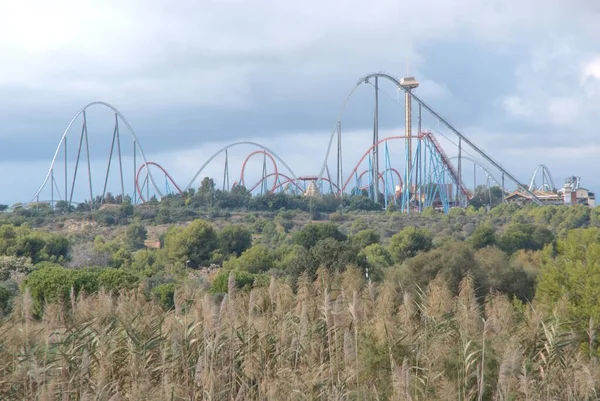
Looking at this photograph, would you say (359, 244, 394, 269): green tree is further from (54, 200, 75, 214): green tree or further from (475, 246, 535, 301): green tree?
(54, 200, 75, 214): green tree

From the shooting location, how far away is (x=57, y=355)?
7.56 m

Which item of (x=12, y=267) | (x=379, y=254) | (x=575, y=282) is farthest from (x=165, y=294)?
(x=379, y=254)

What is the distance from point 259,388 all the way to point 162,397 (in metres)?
1.40

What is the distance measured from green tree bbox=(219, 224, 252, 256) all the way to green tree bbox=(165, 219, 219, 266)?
34.9 inches

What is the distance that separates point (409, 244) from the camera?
122ft

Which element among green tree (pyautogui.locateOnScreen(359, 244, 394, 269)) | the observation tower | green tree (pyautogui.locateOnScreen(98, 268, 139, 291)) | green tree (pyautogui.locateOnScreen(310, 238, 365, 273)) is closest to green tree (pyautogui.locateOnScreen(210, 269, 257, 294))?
green tree (pyautogui.locateOnScreen(98, 268, 139, 291))

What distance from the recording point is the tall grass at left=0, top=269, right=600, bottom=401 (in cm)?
719

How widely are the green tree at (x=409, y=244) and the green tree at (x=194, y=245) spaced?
278 inches

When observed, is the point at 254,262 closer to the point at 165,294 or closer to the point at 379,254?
the point at 379,254

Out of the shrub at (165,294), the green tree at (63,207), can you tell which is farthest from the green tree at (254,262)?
the green tree at (63,207)

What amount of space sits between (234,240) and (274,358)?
32.5 m

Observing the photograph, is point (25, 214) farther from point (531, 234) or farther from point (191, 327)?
point (191, 327)

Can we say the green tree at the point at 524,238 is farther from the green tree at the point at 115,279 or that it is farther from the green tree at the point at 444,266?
the green tree at the point at 115,279

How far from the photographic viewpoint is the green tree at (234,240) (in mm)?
40013
